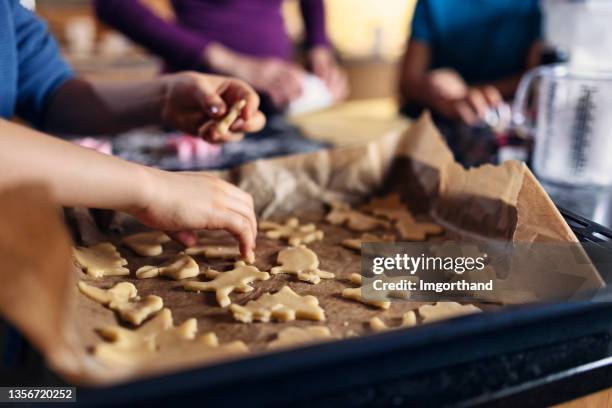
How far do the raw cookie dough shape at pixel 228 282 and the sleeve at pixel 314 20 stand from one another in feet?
4.33

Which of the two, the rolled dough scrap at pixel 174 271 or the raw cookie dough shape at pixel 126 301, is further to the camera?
the rolled dough scrap at pixel 174 271

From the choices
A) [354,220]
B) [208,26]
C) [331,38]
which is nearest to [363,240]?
[354,220]

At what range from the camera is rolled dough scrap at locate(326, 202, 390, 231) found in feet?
2.86

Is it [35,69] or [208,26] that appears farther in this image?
[208,26]

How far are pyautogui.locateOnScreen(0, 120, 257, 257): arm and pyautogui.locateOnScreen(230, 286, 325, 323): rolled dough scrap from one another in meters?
0.10

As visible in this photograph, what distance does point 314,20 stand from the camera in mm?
1893

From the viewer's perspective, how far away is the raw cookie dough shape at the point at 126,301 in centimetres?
59

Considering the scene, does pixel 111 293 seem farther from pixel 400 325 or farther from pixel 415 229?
pixel 415 229

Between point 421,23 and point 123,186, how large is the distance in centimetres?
132

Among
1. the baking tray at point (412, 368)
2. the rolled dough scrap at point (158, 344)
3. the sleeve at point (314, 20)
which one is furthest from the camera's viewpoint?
the sleeve at point (314, 20)

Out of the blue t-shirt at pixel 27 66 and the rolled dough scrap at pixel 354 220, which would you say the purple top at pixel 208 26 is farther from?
the rolled dough scrap at pixel 354 220

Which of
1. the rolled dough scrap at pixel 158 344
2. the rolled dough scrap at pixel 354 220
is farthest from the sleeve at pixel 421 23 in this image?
the rolled dough scrap at pixel 158 344

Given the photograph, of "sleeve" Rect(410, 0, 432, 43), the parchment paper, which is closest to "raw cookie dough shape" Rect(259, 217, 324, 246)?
the parchment paper

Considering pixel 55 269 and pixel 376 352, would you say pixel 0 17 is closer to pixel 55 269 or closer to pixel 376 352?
pixel 55 269
